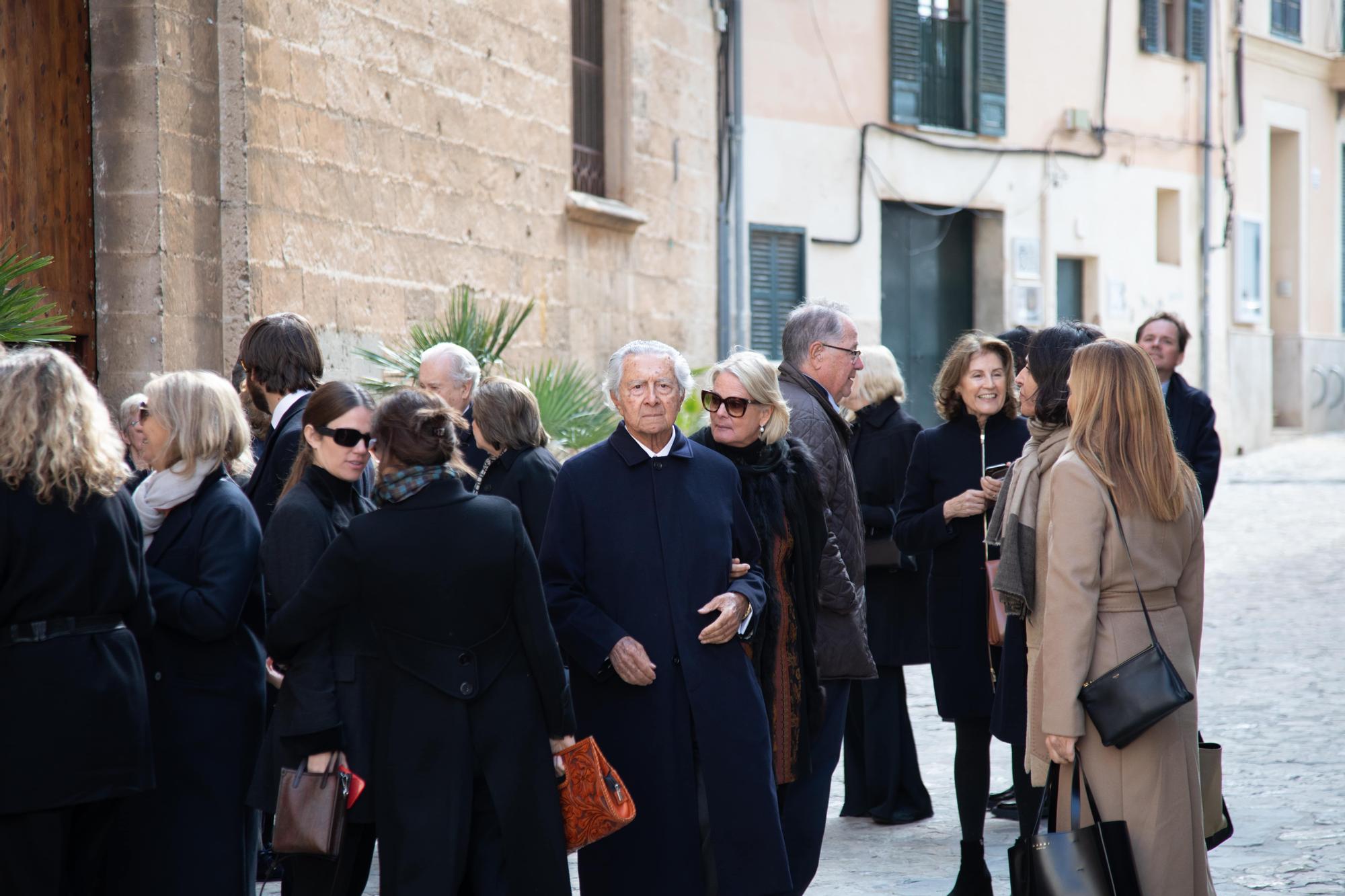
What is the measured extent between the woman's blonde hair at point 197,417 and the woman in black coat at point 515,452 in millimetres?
1450

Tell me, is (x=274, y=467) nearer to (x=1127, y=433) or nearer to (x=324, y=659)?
(x=324, y=659)

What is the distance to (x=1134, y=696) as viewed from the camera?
412 centimetres

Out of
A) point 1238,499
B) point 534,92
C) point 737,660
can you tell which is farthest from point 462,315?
point 1238,499

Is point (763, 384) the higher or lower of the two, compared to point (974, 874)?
higher

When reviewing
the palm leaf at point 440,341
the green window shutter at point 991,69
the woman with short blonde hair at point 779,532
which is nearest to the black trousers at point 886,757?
the woman with short blonde hair at point 779,532

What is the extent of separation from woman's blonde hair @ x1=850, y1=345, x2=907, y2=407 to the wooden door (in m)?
3.96

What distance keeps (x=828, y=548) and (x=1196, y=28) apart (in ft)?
61.4

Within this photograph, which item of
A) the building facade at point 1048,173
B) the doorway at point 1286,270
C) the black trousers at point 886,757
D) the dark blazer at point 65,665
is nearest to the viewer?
the dark blazer at point 65,665

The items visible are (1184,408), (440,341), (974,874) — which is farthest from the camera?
(440,341)

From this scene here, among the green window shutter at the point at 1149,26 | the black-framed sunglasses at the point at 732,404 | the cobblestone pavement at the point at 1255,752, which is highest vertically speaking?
the green window shutter at the point at 1149,26

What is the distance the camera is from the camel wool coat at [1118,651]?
4199mm

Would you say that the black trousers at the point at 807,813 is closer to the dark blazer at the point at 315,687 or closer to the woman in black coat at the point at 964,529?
the woman in black coat at the point at 964,529

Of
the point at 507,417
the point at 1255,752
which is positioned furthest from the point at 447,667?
the point at 1255,752

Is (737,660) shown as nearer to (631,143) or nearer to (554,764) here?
(554,764)
